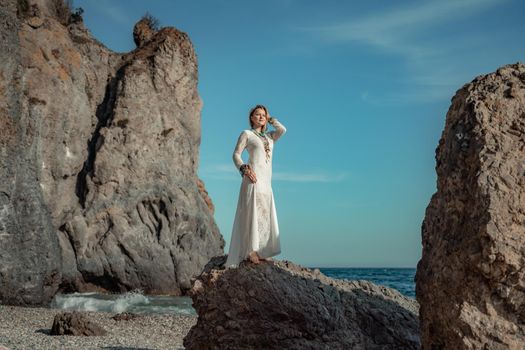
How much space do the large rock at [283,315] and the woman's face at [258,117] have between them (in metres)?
1.92

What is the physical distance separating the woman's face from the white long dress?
154mm

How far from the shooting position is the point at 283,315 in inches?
261

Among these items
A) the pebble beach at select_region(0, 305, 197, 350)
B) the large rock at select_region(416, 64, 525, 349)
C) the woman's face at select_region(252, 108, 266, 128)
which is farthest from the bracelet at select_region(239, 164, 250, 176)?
the pebble beach at select_region(0, 305, 197, 350)

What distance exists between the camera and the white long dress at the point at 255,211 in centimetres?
770

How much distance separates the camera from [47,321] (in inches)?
530

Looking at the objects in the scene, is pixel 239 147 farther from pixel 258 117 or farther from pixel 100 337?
pixel 100 337

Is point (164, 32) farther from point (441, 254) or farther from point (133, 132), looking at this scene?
point (441, 254)

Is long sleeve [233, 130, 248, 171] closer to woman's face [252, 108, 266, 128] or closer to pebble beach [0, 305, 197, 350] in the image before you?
woman's face [252, 108, 266, 128]

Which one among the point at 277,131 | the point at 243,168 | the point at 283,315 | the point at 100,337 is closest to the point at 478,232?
the point at 283,315

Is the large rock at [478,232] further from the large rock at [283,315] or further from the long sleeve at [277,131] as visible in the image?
the long sleeve at [277,131]

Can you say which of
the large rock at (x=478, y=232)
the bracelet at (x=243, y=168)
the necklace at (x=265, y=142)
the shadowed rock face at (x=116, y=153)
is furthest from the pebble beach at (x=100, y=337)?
the shadowed rock face at (x=116, y=153)

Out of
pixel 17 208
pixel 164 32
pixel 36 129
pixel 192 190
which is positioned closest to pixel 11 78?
pixel 36 129

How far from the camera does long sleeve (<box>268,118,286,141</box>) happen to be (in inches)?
325

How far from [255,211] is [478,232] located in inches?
146
